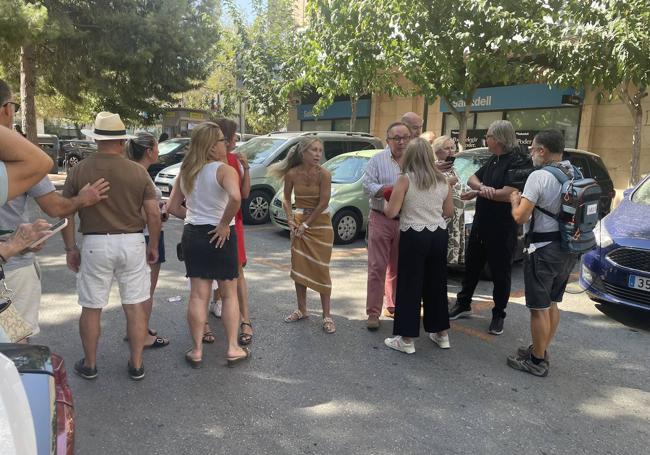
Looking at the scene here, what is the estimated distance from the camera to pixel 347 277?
20.5ft

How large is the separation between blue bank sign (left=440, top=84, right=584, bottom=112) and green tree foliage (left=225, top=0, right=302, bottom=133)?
23.3 ft

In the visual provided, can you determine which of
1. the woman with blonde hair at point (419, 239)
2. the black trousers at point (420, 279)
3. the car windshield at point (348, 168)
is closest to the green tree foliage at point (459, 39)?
the car windshield at point (348, 168)

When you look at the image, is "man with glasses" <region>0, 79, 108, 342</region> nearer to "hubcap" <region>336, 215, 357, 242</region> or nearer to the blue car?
the blue car

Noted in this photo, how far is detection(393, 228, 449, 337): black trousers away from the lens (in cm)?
382

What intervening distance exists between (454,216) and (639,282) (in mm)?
1765

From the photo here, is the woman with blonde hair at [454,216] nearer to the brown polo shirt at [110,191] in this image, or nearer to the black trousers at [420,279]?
the black trousers at [420,279]

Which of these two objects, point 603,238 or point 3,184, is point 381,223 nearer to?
point 603,238

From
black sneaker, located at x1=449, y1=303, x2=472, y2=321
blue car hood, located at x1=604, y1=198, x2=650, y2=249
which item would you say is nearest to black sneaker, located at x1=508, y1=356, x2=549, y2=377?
black sneaker, located at x1=449, y1=303, x2=472, y2=321

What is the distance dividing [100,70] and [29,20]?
3888 mm

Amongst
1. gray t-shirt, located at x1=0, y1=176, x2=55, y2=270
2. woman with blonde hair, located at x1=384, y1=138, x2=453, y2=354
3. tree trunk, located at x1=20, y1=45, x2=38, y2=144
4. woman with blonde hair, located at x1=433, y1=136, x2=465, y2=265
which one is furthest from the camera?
tree trunk, located at x1=20, y1=45, x2=38, y2=144

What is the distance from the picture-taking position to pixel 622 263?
4.65m

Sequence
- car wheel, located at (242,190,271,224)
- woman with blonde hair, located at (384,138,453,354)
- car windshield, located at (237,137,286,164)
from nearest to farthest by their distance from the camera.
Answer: woman with blonde hair, located at (384,138,453,354)
car wheel, located at (242,190,271,224)
car windshield, located at (237,137,286,164)

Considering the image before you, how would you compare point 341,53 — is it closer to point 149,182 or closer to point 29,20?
point 29,20

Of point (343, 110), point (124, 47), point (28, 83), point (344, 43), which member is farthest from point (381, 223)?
point (343, 110)
